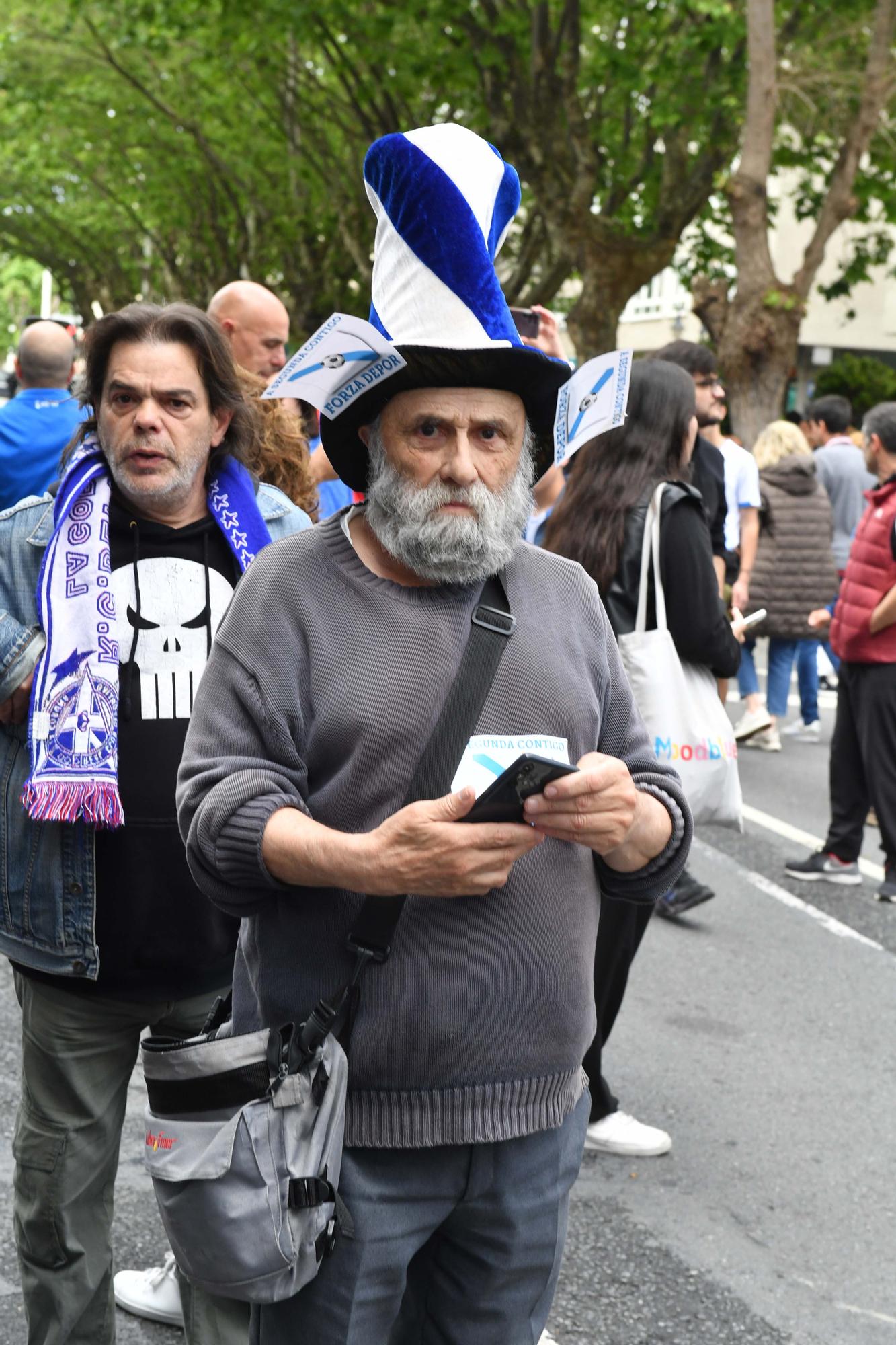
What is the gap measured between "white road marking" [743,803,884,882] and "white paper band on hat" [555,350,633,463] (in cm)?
573

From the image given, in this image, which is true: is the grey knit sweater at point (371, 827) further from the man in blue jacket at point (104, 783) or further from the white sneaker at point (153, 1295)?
the white sneaker at point (153, 1295)

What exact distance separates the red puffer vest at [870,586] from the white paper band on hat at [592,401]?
5.02 metres

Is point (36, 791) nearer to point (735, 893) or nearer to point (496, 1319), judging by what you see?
point (496, 1319)

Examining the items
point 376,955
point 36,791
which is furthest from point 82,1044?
point 376,955

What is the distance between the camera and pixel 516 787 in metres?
1.86

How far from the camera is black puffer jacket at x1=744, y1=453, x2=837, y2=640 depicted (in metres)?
10.3

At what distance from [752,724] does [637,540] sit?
637cm

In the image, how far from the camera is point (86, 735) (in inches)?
110

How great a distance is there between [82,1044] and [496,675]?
3.94 feet

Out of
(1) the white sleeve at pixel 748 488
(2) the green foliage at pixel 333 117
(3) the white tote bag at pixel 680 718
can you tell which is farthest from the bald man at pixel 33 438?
(2) the green foliage at pixel 333 117

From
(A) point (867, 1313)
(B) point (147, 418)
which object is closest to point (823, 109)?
(A) point (867, 1313)

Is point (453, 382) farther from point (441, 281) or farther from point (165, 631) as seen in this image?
point (165, 631)

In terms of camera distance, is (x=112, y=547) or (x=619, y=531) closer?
(x=112, y=547)

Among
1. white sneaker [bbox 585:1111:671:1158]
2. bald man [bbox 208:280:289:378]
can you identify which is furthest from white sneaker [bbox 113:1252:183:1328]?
bald man [bbox 208:280:289:378]
